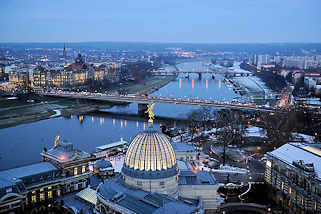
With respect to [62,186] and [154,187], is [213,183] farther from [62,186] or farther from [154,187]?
[62,186]

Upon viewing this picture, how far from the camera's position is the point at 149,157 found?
18.8m

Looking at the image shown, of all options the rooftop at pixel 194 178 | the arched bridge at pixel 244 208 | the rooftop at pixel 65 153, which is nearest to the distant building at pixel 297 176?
the arched bridge at pixel 244 208

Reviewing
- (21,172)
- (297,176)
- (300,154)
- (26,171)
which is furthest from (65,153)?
(300,154)

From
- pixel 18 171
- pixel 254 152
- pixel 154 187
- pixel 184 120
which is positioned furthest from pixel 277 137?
pixel 18 171

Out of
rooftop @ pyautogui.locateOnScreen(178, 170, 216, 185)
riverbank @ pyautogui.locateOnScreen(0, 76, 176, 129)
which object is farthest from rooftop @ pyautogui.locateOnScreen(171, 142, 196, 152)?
riverbank @ pyautogui.locateOnScreen(0, 76, 176, 129)

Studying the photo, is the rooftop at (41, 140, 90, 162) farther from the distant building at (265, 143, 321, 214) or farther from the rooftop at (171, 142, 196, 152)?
the distant building at (265, 143, 321, 214)

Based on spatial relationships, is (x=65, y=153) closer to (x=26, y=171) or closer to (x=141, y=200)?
(x=26, y=171)

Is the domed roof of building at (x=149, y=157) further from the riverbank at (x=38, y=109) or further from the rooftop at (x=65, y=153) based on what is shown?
the riverbank at (x=38, y=109)

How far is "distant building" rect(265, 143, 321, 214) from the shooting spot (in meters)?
21.5

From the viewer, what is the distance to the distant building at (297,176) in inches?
846

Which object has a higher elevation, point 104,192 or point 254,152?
point 104,192

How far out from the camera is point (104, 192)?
61.9 feet

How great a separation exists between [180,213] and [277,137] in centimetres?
2464

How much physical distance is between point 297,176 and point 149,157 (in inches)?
414
